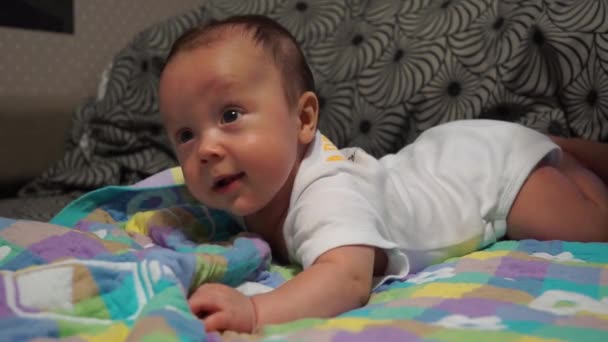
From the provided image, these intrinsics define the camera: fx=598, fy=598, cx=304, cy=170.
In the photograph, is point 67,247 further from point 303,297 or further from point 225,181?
point 303,297

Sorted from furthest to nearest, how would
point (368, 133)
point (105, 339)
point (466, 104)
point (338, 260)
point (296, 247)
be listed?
point (368, 133) → point (466, 104) → point (296, 247) → point (338, 260) → point (105, 339)

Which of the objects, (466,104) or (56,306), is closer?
(56,306)

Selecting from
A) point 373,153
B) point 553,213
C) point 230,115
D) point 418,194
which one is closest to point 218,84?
point 230,115

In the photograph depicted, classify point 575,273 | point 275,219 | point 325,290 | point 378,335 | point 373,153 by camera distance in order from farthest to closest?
point 373,153 → point 275,219 → point 575,273 → point 325,290 → point 378,335

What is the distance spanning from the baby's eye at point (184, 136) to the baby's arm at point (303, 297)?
0.91ft

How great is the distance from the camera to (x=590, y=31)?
4.21 ft

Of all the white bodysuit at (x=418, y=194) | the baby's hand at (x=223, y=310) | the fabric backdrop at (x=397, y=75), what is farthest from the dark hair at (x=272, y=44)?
the fabric backdrop at (x=397, y=75)

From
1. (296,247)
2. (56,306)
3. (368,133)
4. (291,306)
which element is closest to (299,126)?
(296,247)

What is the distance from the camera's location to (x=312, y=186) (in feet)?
2.85

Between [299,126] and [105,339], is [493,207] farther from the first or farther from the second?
[105,339]

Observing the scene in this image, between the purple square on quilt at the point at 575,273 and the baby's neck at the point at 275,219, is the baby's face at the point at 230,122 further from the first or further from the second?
the purple square on quilt at the point at 575,273

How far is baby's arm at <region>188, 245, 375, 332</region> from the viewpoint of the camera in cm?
63

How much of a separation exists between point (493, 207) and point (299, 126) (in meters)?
0.37

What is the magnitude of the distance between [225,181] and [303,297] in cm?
25
